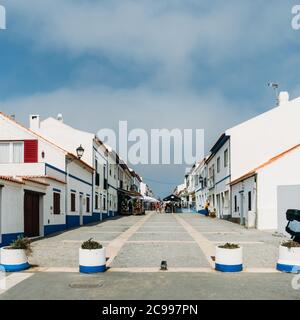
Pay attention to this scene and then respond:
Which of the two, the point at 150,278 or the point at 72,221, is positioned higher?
the point at 150,278

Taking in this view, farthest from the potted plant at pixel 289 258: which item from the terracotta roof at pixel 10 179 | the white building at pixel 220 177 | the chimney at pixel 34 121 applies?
the chimney at pixel 34 121

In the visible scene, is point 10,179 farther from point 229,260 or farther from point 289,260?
point 289,260

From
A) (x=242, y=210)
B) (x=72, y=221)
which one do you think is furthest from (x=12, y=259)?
(x=242, y=210)

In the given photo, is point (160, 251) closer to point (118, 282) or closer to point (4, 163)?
point (118, 282)

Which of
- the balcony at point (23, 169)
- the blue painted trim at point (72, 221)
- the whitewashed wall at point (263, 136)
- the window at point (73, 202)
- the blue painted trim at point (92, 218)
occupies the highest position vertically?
the whitewashed wall at point (263, 136)

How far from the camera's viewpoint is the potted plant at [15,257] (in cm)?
1003

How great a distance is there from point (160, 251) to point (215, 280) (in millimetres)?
4835

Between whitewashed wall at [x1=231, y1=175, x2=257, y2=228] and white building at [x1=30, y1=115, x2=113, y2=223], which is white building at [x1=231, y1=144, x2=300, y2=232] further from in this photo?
white building at [x1=30, y1=115, x2=113, y2=223]

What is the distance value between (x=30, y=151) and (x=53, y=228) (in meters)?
4.05

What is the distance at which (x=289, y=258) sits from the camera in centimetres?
995

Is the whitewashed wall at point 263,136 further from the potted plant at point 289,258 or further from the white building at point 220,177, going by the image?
the potted plant at point 289,258

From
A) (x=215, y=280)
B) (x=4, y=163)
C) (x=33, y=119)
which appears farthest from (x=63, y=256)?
(x=33, y=119)

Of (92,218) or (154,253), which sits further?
(92,218)

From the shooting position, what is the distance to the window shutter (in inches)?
847
